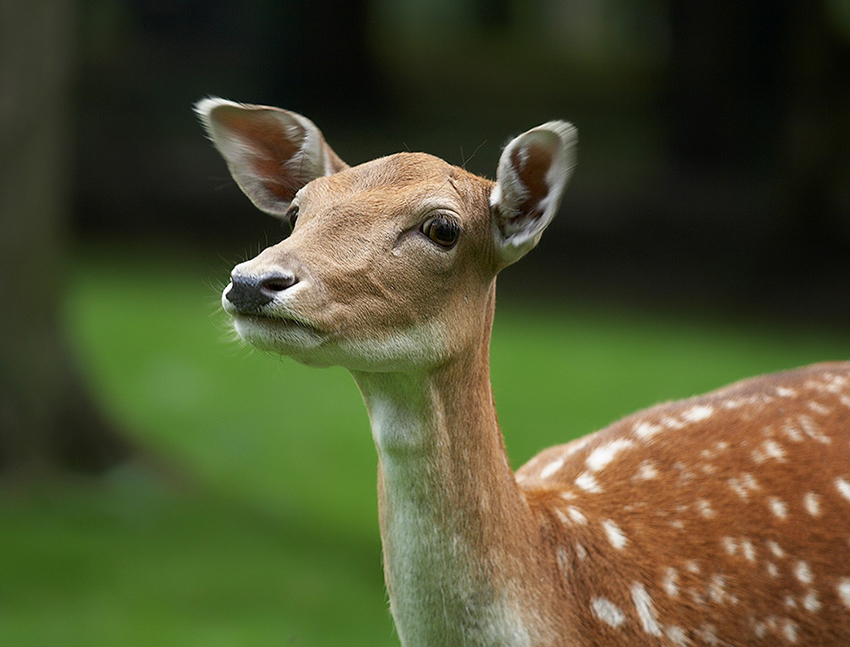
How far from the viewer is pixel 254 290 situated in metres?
2.90

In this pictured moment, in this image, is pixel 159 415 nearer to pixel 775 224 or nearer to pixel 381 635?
pixel 381 635

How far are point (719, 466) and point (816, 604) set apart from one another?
1.58 ft

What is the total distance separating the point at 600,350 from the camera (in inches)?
480

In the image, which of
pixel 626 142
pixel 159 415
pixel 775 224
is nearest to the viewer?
pixel 159 415

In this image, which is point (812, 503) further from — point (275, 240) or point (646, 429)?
point (275, 240)

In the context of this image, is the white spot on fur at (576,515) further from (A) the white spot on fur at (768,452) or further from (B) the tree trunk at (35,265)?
(B) the tree trunk at (35,265)

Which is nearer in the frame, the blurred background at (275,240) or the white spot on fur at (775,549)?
the white spot on fur at (775,549)

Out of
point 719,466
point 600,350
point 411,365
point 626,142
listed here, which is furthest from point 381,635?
point 626,142

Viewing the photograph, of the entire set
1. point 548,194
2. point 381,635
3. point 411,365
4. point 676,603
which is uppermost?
point 548,194

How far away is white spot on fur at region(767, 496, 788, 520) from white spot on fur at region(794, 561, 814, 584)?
0.15 metres

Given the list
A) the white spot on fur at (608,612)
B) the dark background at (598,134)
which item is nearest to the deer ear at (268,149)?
the white spot on fur at (608,612)

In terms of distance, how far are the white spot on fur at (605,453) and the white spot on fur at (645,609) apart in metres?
0.49

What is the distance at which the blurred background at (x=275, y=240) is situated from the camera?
718 cm

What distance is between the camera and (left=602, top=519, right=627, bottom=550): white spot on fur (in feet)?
11.7
